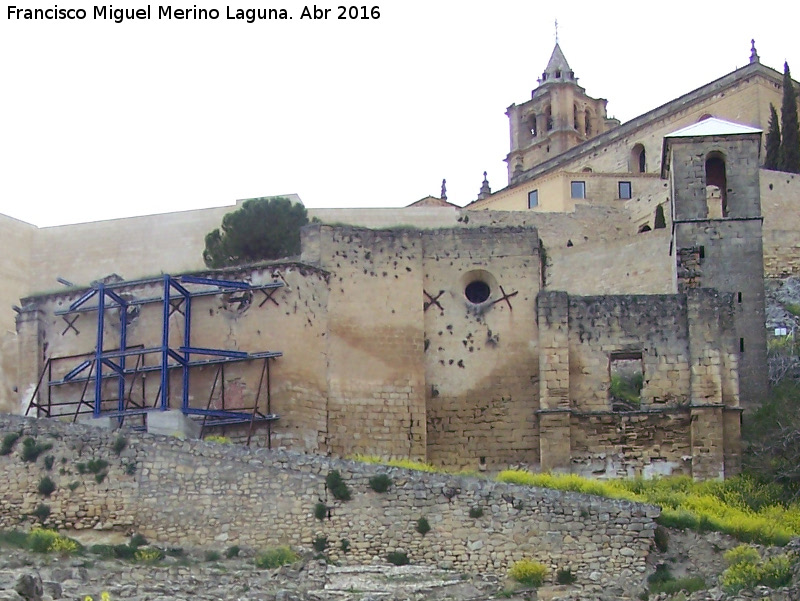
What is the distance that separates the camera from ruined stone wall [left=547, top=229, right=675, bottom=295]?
45.1 m

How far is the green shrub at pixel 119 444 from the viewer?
1127 inches

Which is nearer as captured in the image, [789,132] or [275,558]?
[275,558]

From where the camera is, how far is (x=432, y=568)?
2641 cm

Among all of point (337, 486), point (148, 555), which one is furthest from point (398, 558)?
point (148, 555)

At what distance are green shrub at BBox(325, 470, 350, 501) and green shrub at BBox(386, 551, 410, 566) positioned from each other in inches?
53.4

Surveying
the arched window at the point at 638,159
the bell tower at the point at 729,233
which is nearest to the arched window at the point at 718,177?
the bell tower at the point at 729,233

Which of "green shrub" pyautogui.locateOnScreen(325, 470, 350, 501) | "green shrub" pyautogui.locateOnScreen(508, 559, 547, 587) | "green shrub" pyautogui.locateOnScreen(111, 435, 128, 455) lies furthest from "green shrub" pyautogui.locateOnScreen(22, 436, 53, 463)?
"green shrub" pyautogui.locateOnScreen(508, 559, 547, 587)

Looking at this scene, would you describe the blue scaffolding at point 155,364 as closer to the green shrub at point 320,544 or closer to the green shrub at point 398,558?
the green shrub at point 320,544

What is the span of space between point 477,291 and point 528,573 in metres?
10.00

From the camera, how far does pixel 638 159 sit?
206ft

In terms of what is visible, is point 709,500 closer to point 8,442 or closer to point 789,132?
point 8,442

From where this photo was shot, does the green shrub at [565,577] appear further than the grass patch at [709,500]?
No

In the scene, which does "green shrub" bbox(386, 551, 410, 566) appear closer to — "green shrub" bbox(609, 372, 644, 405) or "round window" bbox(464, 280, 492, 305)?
"green shrub" bbox(609, 372, 644, 405)

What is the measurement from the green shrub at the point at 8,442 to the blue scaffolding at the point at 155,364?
3.56m
